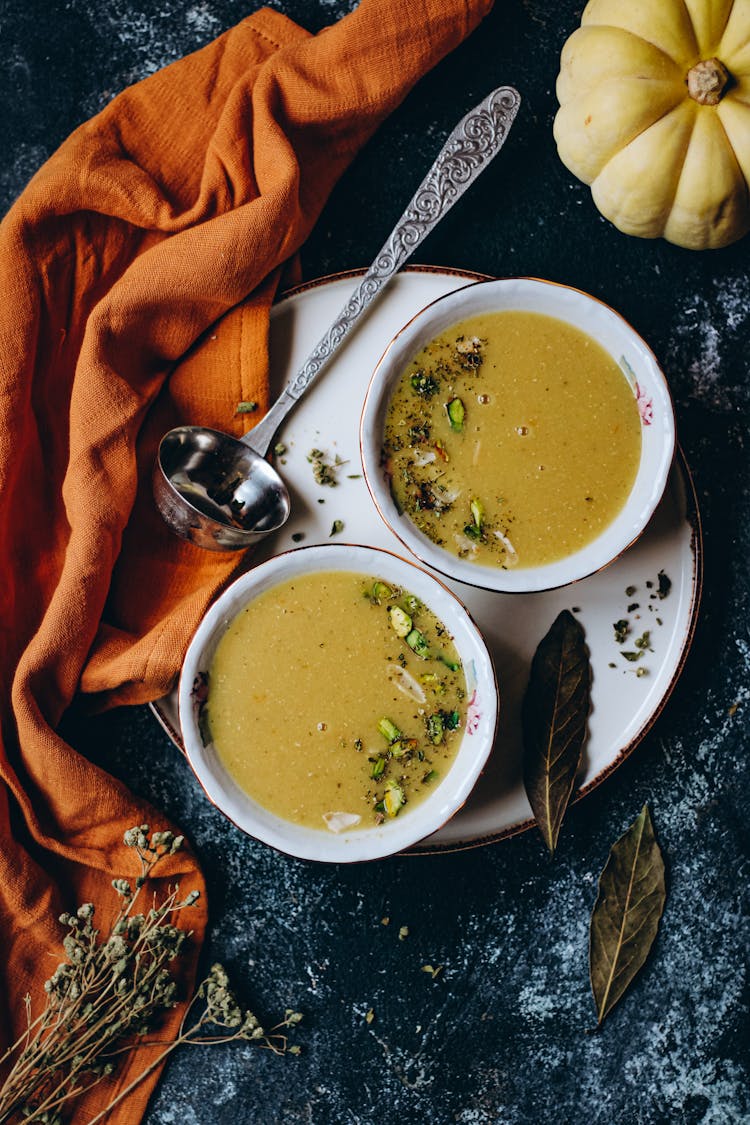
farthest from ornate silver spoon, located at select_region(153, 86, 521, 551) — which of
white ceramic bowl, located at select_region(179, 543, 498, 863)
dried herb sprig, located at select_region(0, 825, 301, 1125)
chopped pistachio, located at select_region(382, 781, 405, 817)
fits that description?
dried herb sprig, located at select_region(0, 825, 301, 1125)

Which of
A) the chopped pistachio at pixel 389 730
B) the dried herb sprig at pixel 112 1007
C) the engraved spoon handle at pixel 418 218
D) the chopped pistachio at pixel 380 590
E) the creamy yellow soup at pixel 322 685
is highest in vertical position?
the engraved spoon handle at pixel 418 218

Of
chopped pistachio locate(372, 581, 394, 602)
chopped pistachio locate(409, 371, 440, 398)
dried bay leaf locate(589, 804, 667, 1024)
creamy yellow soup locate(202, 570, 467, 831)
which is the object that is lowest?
dried bay leaf locate(589, 804, 667, 1024)

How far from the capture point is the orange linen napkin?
1.71 meters

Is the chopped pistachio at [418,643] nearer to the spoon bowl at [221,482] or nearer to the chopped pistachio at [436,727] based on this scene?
the chopped pistachio at [436,727]

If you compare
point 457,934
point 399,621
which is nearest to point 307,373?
point 399,621

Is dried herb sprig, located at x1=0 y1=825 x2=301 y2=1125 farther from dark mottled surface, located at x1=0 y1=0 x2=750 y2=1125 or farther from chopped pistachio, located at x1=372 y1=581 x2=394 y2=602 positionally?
chopped pistachio, located at x1=372 y1=581 x2=394 y2=602

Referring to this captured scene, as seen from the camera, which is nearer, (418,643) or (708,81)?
(708,81)

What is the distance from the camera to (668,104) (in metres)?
1.63

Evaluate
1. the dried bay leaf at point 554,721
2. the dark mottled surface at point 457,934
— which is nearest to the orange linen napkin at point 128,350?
the dark mottled surface at point 457,934

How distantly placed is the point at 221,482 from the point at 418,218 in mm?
665

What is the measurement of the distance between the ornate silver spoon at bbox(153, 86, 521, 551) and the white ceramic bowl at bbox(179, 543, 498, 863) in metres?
0.14

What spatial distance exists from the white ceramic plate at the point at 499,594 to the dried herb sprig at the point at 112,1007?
15.3 inches

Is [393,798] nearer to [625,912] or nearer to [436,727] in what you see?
[436,727]

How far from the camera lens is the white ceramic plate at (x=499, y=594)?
1.80 m
